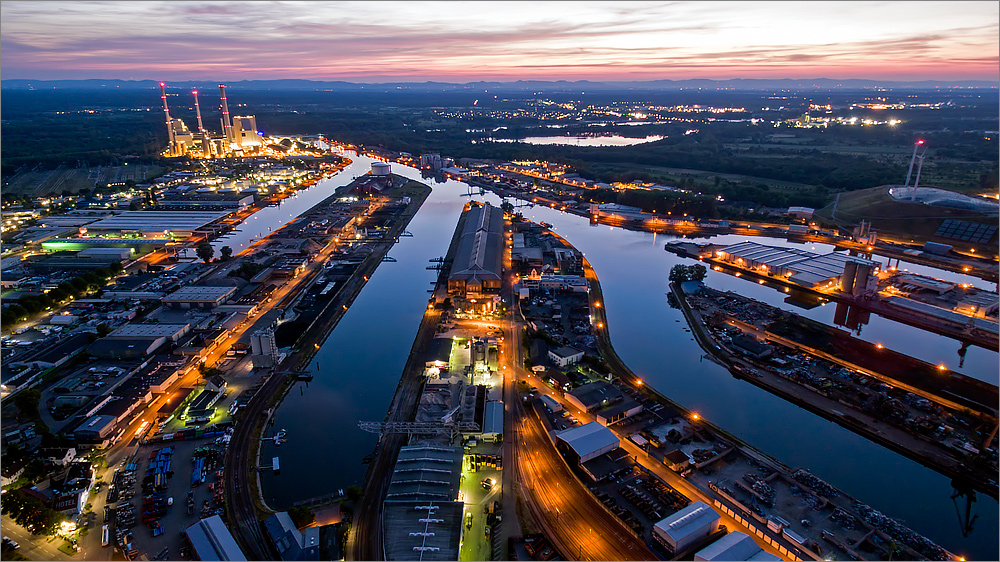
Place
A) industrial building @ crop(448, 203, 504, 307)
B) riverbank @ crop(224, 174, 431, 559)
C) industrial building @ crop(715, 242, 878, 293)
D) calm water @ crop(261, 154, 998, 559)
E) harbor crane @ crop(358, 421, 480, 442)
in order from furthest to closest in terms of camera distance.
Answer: industrial building @ crop(715, 242, 878, 293) < industrial building @ crop(448, 203, 504, 307) < harbor crane @ crop(358, 421, 480, 442) < calm water @ crop(261, 154, 998, 559) < riverbank @ crop(224, 174, 431, 559)

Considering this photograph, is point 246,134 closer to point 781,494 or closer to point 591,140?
point 591,140

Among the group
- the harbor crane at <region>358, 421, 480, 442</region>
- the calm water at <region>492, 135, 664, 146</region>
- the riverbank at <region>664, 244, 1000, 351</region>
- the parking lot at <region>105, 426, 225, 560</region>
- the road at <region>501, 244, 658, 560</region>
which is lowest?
the parking lot at <region>105, 426, 225, 560</region>

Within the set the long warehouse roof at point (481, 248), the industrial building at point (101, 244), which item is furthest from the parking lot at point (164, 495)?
the industrial building at point (101, 244)

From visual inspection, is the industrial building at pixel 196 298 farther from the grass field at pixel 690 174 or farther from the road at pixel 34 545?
the grass field at pixel 690 174

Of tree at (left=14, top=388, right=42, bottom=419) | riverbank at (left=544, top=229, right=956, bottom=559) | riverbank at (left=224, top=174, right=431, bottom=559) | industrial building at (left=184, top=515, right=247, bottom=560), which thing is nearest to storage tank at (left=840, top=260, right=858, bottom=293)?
riverbank at (left=544, top=229, right=956, bottom=559)

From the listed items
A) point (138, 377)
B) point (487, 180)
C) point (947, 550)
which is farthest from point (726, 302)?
point (487, 180)

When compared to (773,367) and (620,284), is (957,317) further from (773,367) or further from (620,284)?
(620,284)

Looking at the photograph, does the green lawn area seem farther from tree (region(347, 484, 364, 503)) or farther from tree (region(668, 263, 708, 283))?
tree (region(668, 263, 708, 283))
